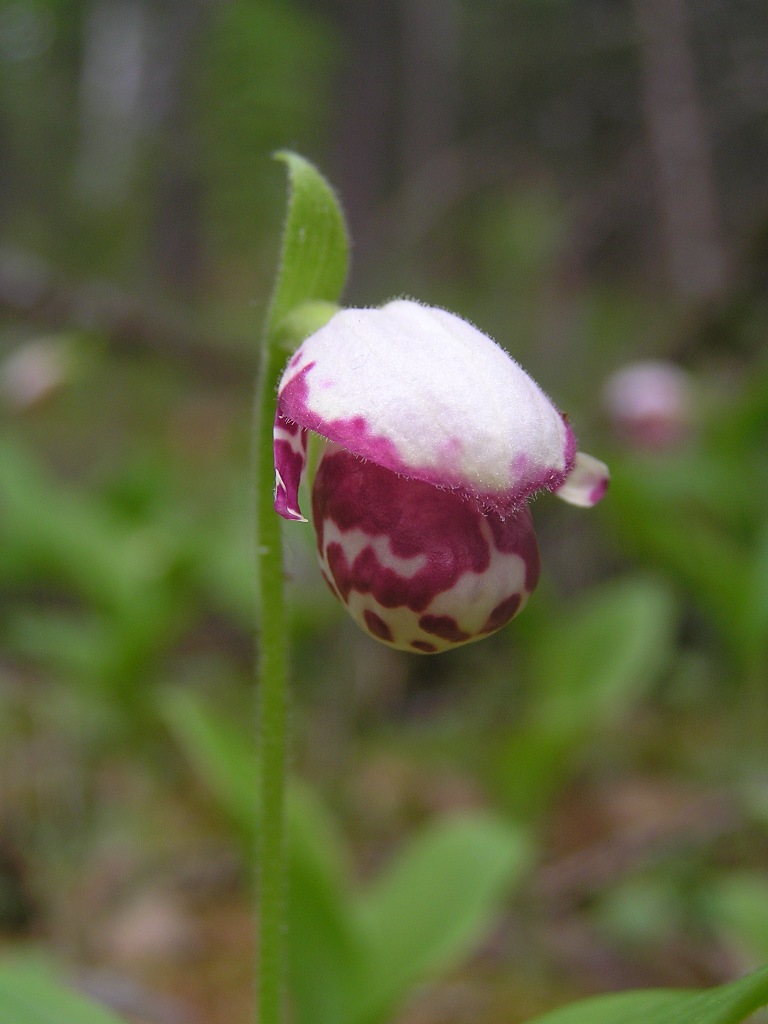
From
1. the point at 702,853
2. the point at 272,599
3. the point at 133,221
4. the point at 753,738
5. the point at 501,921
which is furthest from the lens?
the point at 133,221

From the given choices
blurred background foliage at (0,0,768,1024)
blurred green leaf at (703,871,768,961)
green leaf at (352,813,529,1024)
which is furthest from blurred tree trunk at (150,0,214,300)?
blurred green leaf at (703,871,768,961)

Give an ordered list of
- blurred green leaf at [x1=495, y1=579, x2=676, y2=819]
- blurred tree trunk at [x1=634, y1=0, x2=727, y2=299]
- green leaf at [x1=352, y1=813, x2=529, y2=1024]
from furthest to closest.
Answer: blurred tree trunk at [x1=634, y1=0, x2=727, y2=299] < blurred green leaf at [x1=495, y1=579, x2=676, y2=819] < green leaf at [x1=352, y1=813, x2=529, y2=1024]

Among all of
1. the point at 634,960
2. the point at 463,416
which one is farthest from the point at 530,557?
the point at 634,960

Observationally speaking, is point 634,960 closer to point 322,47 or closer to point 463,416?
point 463,416

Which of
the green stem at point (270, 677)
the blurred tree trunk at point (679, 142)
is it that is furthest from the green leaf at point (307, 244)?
the blurred tree trunk at point (679, 142)

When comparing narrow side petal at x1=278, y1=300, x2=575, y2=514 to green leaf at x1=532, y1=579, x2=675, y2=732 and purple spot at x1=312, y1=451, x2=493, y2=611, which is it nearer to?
purple spot at x1=312, y1=451, x2=493, y2=611

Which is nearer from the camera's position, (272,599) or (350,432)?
(350,432)
